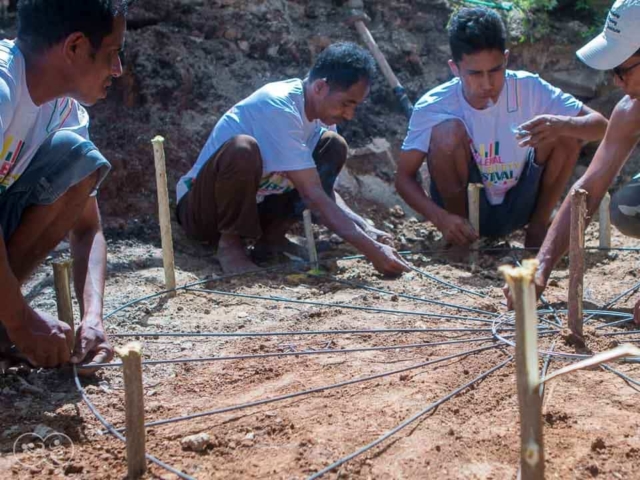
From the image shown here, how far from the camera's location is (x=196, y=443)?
82.4 inches

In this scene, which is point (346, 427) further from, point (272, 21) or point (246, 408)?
point (272, 21)

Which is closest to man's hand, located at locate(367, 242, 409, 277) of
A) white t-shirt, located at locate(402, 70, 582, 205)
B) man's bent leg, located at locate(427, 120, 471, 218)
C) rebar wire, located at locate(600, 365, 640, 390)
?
man's bent leg, located at locate(427, 120, 471, 218)

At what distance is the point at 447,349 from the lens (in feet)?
9.02

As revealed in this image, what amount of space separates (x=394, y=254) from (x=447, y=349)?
116 cm

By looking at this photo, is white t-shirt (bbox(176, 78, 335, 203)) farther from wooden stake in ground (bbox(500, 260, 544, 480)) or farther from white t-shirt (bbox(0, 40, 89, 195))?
wooden stake in ground (bbox(500, 260, 544, 480))

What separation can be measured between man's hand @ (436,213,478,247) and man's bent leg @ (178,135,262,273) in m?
0.96

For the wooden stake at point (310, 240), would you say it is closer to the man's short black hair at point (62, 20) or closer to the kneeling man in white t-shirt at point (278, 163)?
the kneeling man in white t-shirt at point (278, 163)

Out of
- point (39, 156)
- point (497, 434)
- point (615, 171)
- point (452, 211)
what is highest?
point (39, 156)

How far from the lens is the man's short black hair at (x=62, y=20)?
90.8 inches

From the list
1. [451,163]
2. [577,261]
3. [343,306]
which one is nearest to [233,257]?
[343,306]

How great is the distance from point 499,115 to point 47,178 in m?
2.46

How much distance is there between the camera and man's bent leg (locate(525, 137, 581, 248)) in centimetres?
416

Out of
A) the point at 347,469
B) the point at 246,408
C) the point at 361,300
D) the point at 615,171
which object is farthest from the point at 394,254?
the point at 347,469

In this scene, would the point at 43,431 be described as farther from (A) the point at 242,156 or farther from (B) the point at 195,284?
(A) the point at 242,156
